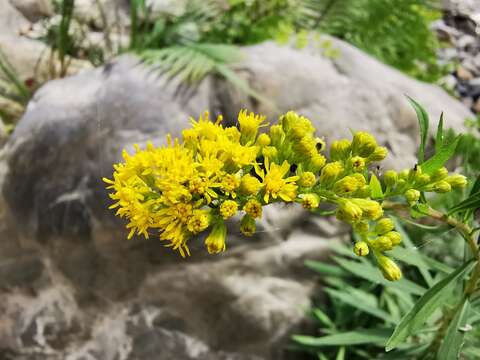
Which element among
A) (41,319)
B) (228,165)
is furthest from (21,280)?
(228,165)

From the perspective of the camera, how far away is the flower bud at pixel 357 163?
1.13 m

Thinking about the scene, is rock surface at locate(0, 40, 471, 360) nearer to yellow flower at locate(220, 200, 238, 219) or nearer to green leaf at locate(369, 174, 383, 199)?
green leaf at locate(369, 174, 383, 199)

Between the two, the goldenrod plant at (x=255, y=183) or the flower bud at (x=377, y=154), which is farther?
the flower bud at (x=377, y=154)

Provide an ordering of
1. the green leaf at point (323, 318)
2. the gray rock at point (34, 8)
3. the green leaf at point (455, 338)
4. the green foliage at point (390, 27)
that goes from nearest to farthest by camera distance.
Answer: the green leaf at point (455, 338) → the green leaf at point (323, 318) → the gray rock at point (34, 8) → the green foliage at point (390, 27)

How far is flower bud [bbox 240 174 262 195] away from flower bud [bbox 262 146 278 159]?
9 centimetres

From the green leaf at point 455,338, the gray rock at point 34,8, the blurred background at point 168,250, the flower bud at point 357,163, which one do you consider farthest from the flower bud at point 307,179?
the gray rock at point 34,8

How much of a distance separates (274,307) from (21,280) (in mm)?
1573

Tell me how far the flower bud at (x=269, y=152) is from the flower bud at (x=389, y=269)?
14.3 inches

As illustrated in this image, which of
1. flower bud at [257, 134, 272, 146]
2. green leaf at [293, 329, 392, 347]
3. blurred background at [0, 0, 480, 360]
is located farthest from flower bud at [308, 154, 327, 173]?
blurred background at [0, 0, 480, 360]

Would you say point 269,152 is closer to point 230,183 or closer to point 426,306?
point 230,183

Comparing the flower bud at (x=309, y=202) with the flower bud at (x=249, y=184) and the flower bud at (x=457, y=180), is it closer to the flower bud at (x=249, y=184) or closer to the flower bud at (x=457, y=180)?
the flower bud at (x=249, y=184)

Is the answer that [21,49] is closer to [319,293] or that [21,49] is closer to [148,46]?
[148,46]

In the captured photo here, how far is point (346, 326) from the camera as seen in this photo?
2.74 m

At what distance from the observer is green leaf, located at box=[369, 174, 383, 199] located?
1169 millimetres
